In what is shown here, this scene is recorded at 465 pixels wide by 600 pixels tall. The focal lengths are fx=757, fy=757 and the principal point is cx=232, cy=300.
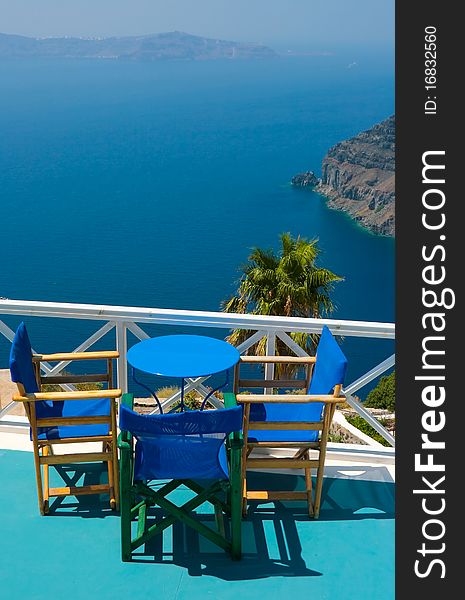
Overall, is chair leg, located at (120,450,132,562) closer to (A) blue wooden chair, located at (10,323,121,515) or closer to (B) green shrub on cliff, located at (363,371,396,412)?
(A) blue wooden chair, located at (10,323,121,515)

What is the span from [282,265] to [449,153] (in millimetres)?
15607

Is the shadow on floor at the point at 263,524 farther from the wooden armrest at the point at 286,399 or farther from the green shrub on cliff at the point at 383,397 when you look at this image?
the green shrub on cliff at the point at 383,397

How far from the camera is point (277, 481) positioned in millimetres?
3854

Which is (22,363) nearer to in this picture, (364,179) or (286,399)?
(286,399)

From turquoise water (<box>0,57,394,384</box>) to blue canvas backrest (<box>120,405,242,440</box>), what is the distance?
43180 mm

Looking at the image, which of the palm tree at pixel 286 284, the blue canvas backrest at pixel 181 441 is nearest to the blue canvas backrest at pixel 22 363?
the blue canvas backrest at pixel 181 441

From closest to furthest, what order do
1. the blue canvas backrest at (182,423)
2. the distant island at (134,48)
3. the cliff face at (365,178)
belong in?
the blue canvas backrest at (182,423) < the cliff face at (365,178) < the distant island at (134,48)

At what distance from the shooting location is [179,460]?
3094 millimetres

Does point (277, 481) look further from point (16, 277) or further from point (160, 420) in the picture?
point (16, 277)

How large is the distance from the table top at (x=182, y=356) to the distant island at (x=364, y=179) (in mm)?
63081

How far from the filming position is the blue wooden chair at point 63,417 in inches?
130

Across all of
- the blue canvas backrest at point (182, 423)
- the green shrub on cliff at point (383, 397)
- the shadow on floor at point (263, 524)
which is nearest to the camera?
the blue canvas backrest at point (182, 423)

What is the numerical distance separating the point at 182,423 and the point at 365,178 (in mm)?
73162

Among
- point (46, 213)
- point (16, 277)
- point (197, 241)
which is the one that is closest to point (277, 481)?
point (16, 277)
